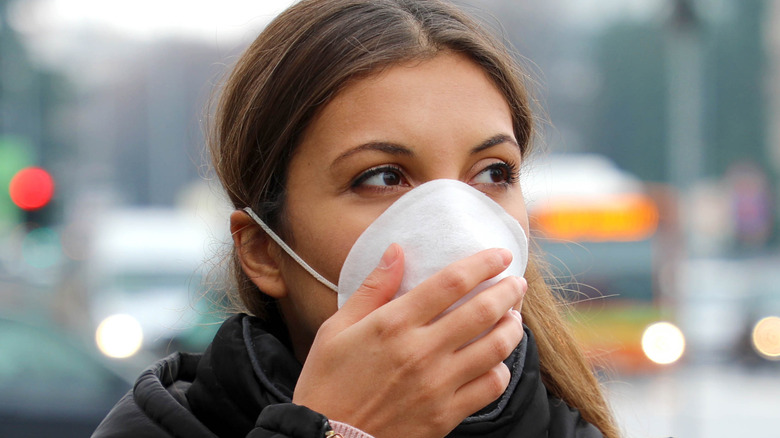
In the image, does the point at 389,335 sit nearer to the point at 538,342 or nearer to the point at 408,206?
the point at 408,206

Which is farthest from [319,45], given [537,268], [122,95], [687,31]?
[122,95]

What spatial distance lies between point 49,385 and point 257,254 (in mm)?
4175

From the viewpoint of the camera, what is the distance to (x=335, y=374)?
1.58 metres

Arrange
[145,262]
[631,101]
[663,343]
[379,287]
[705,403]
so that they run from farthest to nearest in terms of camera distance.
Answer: [631,101] < [145,262] < [705,403] < [663,343] < [379,287]

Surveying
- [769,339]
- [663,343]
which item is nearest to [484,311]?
[663,343]

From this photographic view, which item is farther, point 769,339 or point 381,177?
point 769,339

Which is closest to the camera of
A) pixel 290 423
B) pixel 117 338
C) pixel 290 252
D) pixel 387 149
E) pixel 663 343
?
pixel 290 423

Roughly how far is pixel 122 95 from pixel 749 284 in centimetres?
2587

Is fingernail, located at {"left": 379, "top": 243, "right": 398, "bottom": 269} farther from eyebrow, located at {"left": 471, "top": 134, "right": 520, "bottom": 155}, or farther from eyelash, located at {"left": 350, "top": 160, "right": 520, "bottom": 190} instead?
eyebrow, located at {"left": 471, "top": 134, "right": 520, "bottom": 155}

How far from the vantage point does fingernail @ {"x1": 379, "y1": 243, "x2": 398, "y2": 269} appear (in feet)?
5.55

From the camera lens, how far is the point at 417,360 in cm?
154

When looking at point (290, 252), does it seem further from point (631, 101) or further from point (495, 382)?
point (631, 101)

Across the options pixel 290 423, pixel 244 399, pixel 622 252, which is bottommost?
pixel 290 423

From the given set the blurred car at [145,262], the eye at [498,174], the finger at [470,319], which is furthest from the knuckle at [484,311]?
the blurred car at [145,262]
